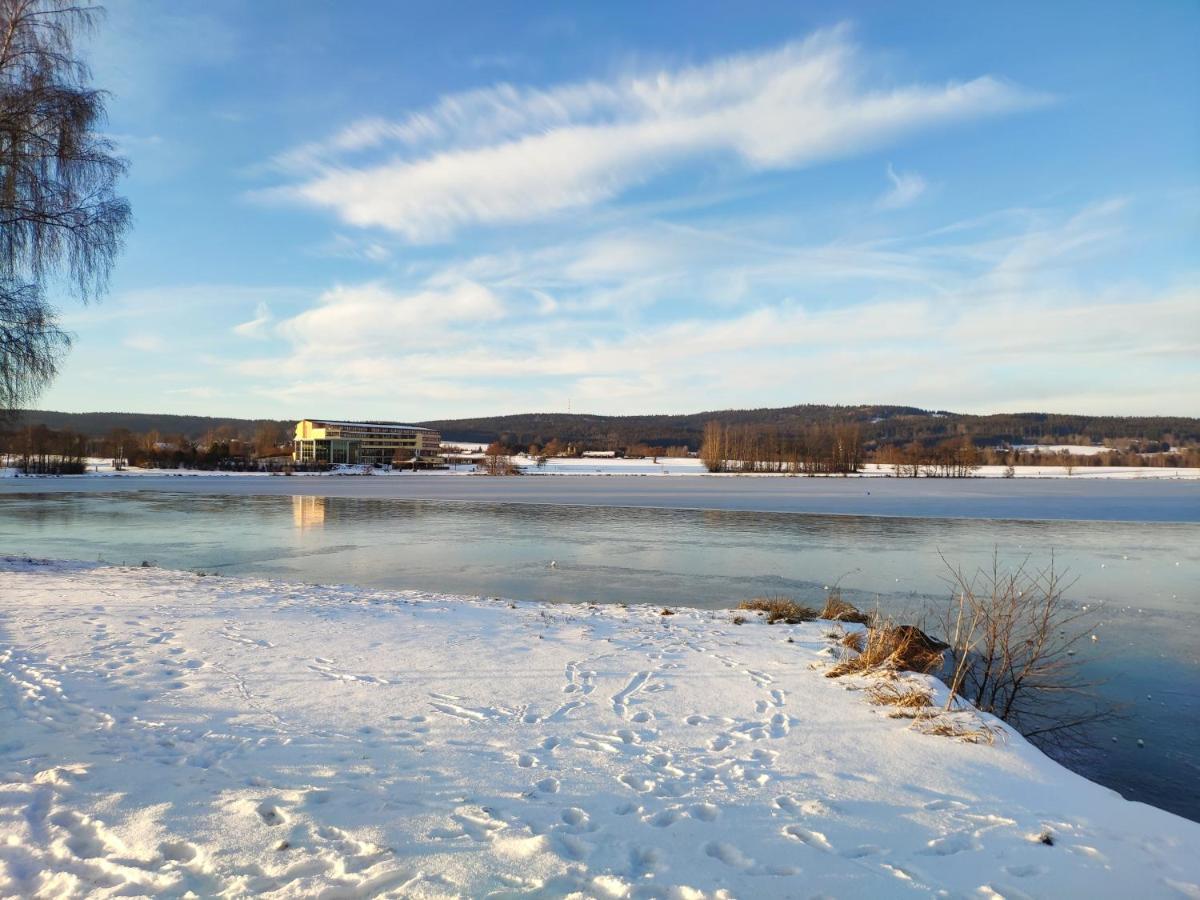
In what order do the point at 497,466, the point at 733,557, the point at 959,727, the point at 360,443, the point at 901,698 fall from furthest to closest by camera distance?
the point at 360,443 → the point at 497,466 → the point at 733,557 → the point at 901,698 → the point at 959,727

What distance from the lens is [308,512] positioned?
2597cm

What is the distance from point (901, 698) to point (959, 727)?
43 centimetres

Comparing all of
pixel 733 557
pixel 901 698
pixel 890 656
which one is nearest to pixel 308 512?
pixel 733 557

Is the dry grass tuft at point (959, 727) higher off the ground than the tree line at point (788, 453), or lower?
lower

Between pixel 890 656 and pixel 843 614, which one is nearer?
pixel 890 656

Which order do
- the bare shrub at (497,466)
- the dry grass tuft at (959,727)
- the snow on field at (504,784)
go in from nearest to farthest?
1. the snow on field at (504,784)
2. the dry grass tuft at (959,727)
3. the bare shrub at (497,466)

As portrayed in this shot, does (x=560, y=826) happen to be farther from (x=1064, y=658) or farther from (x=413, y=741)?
(x=1064, y=658)

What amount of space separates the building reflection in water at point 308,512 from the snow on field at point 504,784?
15.8 meters

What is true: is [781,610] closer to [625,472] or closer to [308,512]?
[308,512]

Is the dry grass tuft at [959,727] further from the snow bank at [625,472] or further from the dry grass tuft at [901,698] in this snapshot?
the snow bank at [625,472]

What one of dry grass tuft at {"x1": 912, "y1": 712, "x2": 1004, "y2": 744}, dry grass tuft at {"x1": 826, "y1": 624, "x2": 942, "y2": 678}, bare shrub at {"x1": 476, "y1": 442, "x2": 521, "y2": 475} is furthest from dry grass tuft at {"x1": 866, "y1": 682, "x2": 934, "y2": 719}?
bare shrub at {"x1": 476, "y1": 442, "x2": 521, "y2": 475}

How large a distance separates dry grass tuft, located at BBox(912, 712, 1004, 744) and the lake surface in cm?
82

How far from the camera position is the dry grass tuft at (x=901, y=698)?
498 cm

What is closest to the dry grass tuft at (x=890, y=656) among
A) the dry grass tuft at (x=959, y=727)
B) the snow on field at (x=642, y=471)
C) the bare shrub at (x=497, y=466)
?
the dry grass tuft at (x=959, y=727)
